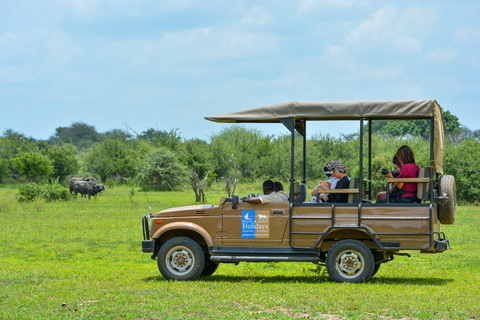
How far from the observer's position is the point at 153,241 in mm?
9414

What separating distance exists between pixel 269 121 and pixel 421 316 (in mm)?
4180

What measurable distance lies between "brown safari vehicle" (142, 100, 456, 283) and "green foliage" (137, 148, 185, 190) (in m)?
41.9

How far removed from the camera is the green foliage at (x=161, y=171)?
169ft

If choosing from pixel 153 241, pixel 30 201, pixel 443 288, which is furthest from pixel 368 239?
pixel 30 201

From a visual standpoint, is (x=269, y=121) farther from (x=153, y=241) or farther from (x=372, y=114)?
(x=153, y=241)

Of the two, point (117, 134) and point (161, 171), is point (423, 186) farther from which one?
point (117, 134)

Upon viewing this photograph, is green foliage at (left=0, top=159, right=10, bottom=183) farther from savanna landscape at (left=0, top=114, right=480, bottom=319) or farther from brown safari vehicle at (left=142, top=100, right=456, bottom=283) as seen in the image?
brown safari vehicle at (left=142, top=100, right=456, bottom=283)

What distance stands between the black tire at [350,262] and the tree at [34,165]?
48.4 meters

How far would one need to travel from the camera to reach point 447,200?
876 centimetres

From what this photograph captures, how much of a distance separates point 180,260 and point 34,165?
4751 centimetres

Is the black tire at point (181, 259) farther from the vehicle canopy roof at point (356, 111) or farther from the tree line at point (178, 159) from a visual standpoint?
the tree line at point (178, 159)

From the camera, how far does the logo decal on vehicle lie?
9.08 m

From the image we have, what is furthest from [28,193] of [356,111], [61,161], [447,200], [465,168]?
[61,161]

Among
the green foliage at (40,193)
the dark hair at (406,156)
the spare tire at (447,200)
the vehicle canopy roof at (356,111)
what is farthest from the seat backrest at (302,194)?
the green foliage at (40,193)
